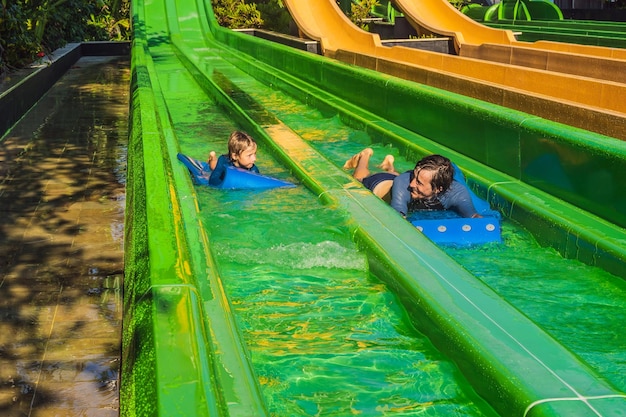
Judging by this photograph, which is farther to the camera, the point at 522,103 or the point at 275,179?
the point at 522,103

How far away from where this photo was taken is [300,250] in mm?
3984

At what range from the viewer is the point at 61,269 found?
4.59 m

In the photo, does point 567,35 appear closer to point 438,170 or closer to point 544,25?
point 544,25

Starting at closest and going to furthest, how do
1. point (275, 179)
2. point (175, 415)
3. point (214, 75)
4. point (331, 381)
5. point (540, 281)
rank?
point (175, 415)
point (331, 381)
point (540, 281)
point (275, 179)
point (214, 75)

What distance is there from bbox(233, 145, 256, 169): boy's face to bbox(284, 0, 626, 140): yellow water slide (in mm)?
2033

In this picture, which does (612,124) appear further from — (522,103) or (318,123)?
(318,123)

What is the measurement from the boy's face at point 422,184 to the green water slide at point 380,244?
0.75 feet

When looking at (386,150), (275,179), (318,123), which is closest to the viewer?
(275,179)

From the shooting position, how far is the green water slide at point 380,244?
2412mm

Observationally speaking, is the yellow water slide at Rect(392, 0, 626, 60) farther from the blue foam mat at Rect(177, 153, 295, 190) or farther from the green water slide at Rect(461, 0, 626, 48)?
the blue foam mat at Rect(177, 153, 295, 190)

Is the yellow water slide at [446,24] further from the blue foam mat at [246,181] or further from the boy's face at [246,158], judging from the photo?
the blue foam mat at [246,181]

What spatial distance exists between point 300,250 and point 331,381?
1.22 metres

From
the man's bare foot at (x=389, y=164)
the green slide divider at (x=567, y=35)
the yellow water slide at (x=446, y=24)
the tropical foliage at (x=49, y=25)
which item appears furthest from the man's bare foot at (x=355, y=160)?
the yellow water slide at (x=446, y=24)

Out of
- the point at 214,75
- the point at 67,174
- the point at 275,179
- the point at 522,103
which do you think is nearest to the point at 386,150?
the point at 522,103
